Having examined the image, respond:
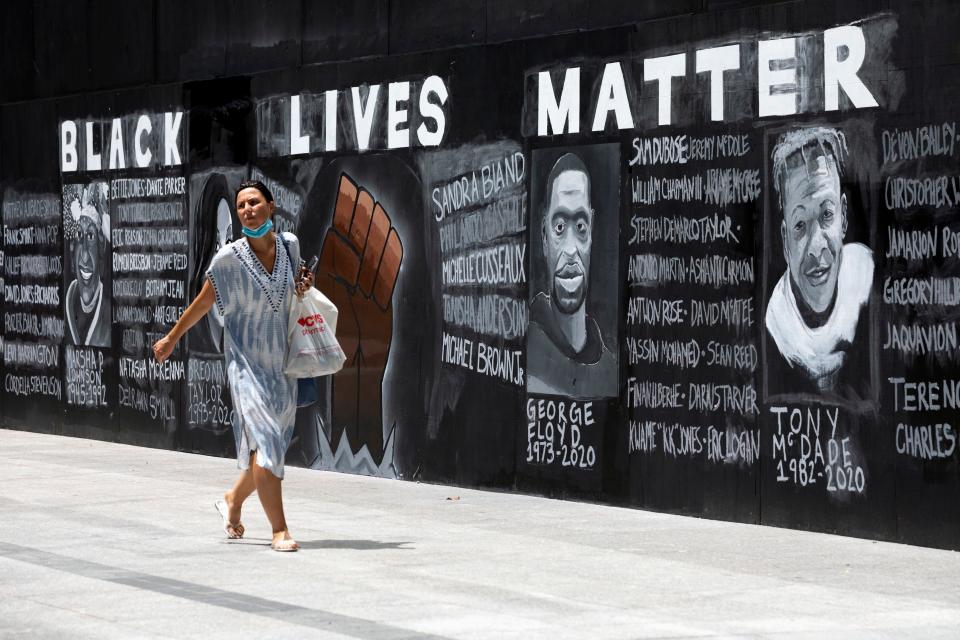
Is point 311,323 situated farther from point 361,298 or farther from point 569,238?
point 361,298

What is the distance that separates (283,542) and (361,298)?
4.58m

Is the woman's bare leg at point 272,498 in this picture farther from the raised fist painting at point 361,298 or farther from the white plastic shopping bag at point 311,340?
the raised fist painting at point 361,298

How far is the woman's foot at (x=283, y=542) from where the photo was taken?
1001 cm

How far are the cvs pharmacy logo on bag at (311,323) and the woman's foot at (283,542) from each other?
3.67 ft

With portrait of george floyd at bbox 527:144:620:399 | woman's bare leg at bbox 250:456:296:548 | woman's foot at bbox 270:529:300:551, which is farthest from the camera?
portrait of george floyd at bbox 527:144:620:399

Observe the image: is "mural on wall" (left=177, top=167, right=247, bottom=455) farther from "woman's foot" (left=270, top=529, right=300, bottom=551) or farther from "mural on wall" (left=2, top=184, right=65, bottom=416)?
"woman's foot" (left=270, top=529, right=300, bottom=551)

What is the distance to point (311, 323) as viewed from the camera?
10.5 meters

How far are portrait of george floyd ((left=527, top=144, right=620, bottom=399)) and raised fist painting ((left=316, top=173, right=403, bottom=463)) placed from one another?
1605 millimetres

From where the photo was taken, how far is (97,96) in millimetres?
17562

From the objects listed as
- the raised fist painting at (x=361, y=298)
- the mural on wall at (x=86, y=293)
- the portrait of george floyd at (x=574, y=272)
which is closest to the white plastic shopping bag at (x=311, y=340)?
the portrait of george floyd at (x=574, y=272)

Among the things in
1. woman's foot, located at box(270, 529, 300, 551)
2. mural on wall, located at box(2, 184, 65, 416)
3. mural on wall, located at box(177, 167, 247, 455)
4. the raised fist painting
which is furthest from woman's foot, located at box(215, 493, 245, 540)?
mural on wall, located at box(2, 184, 65, 416)

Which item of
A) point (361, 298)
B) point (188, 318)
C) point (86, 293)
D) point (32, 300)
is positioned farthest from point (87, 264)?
point (188, 318)

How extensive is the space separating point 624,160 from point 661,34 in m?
0.85

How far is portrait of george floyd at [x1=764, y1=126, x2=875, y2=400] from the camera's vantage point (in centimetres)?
1061
